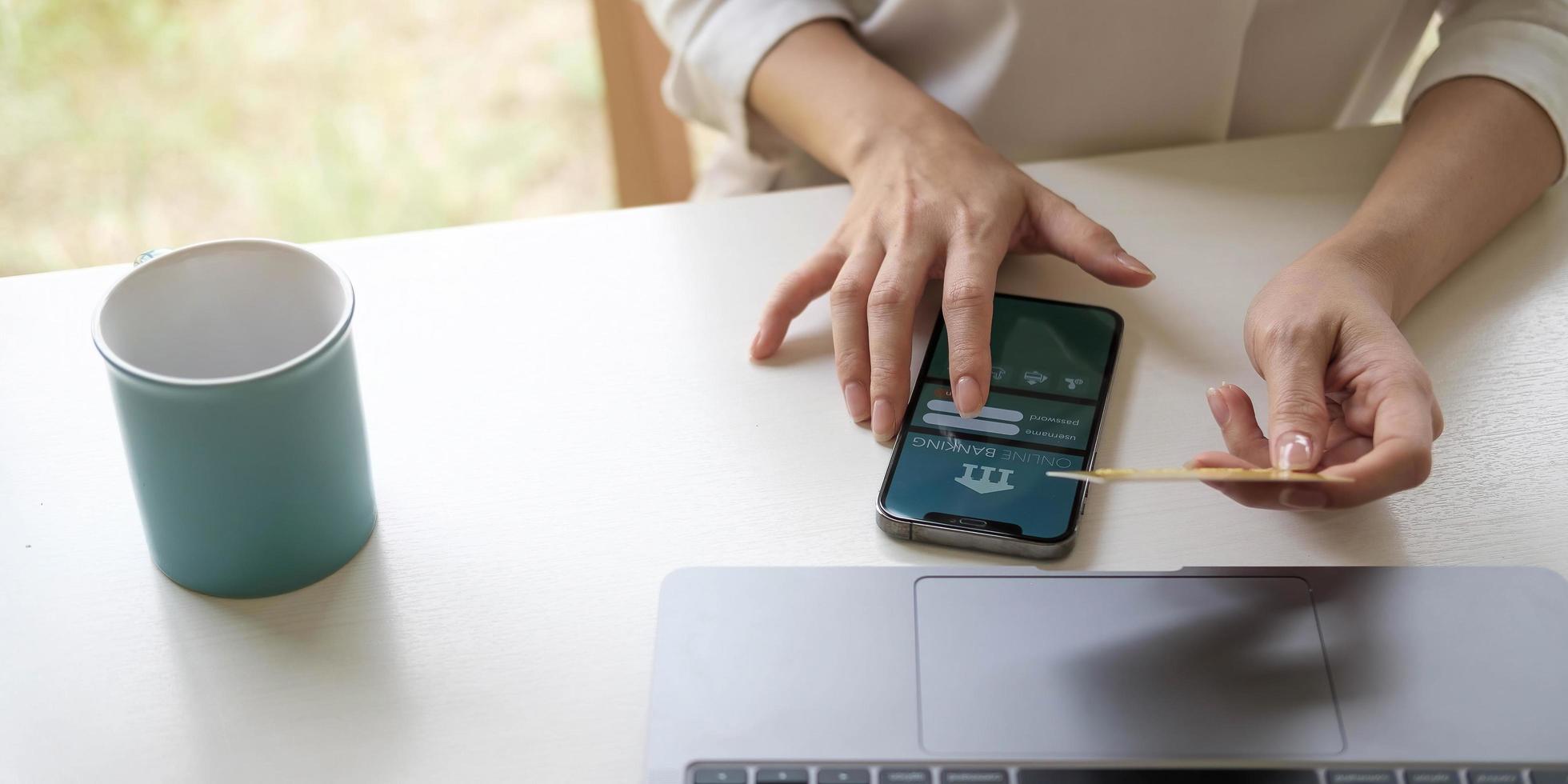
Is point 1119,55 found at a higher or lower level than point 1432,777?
higher

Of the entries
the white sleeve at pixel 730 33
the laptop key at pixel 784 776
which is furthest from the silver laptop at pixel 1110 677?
the white sleeve at pixel 730 33

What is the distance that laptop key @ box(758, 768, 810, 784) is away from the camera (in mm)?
397

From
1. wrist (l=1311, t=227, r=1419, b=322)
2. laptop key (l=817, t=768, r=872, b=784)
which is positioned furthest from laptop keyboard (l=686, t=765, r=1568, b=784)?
wrist (l=1311, t=227, r=1419, b=322)

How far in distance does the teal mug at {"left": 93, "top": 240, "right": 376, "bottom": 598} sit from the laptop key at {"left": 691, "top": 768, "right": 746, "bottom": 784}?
0.18m

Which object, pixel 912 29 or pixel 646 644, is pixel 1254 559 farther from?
pixel 912 29

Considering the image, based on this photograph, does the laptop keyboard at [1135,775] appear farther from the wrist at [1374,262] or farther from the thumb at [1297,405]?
the wrist at [1374,262]

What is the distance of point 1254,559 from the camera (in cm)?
48

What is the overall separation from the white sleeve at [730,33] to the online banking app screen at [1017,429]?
26 cm

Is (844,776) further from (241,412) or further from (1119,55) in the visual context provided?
(1119,55)

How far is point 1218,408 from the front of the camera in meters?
0.52

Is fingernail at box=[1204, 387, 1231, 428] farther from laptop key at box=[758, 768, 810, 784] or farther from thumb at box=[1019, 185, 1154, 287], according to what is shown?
laptop key at box=[758, 768, 810, 784]

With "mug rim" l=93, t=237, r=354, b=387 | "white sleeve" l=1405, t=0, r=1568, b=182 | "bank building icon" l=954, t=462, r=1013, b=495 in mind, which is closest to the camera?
"mug rim" l=93, t=237, r=354, b=387

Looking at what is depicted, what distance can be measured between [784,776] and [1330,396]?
1.01 ft

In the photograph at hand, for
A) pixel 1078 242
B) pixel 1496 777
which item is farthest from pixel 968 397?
pixel 1496 777
